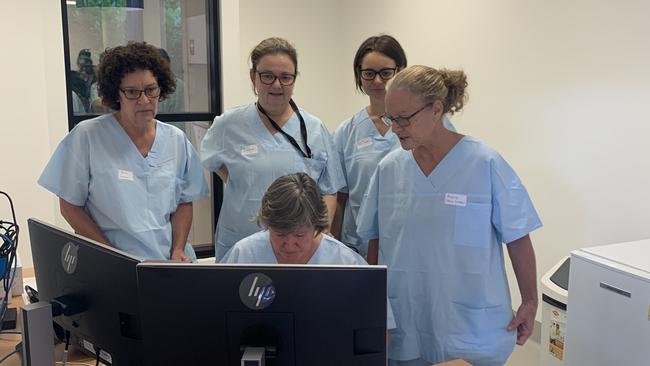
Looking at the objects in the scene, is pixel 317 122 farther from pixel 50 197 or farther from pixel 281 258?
pixel 50 197

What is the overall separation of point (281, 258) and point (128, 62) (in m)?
0.83

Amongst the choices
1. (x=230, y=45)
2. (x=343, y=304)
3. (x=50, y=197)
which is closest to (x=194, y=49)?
(x=230, y=45)

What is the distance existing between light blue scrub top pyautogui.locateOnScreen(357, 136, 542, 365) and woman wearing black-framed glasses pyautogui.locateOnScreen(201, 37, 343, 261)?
551mm

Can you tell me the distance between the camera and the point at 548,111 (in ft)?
9.02

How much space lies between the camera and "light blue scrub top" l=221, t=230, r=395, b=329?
1.42 metres

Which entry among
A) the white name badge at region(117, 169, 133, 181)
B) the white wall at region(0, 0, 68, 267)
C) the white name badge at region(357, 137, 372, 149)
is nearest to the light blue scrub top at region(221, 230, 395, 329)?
the white name badge at region(117, 169, 133, 181)

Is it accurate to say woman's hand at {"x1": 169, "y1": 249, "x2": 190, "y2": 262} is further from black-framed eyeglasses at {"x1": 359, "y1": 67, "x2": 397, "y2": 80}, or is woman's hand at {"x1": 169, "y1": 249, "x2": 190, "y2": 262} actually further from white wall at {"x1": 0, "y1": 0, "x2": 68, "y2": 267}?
white wall at {"x1": 0, "y1": 0, "x2": 68, "y2": 267}

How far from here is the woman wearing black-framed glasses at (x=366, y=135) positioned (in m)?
2.06

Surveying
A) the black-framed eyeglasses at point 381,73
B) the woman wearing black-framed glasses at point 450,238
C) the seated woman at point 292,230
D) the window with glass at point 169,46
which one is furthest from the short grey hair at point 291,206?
the window with glass at point 169,46

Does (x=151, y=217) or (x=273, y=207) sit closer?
(x=273, y=207)

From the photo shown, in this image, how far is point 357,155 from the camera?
2.08 m

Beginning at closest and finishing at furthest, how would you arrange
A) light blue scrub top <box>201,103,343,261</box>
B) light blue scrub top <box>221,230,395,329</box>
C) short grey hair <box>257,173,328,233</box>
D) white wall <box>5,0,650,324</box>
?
1. short grey hair <box>257,173,328,233</box>
2. light blue scrub top <box>221,230,395,329</box>
3. light blue scrub top <box>201,103,343,261</box>
4. white wall <box>5,0,650,324</box>

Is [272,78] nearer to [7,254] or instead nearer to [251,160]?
[251,160]

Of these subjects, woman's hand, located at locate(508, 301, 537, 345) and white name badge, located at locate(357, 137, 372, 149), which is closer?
woman's hand, located at locate(508, 301, 537, 345)
